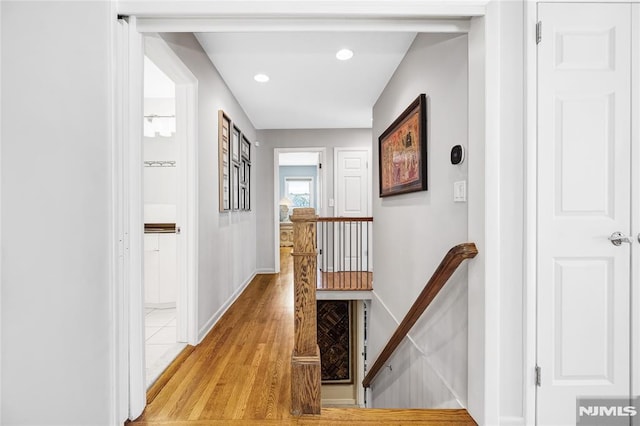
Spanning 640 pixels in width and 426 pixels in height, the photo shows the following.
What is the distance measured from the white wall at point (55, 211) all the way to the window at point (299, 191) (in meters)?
9.46

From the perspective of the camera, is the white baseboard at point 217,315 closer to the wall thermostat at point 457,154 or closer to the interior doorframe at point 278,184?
the interior doorframe at point 278,184

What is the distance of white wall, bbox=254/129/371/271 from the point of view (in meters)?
5.60

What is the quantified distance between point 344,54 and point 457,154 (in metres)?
1.63

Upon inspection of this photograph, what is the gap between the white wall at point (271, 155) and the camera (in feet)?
18.4

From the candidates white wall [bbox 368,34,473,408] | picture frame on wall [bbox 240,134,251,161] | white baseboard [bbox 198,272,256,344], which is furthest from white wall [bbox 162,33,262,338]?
white wall [bbox 368,34,473,408]

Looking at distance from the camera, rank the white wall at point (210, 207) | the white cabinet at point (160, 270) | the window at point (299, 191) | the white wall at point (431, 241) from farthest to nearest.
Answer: the window at point (299, 191), the white cabinet at point (160, 270), the white wall at point (210, 207), the white wall at point (431, 241)
